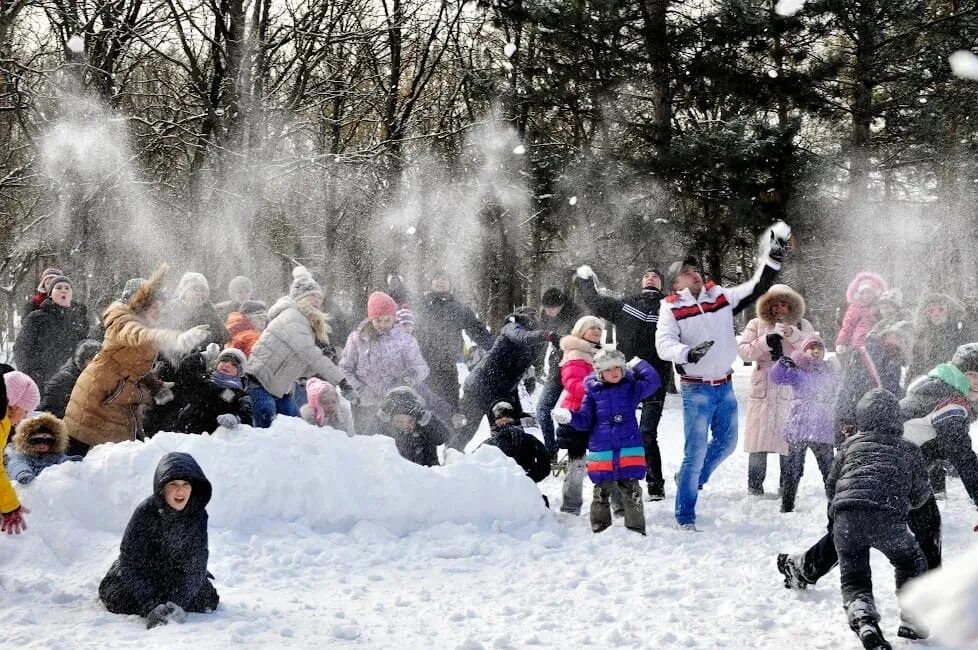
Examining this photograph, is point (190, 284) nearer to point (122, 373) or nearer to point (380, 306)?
point (122, 373)

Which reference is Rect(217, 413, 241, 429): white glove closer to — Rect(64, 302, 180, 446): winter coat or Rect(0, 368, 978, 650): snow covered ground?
Rect(0, 368, 978, 650): snow covered ground

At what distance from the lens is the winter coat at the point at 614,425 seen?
6.56 meters

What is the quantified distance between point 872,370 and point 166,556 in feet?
17.7

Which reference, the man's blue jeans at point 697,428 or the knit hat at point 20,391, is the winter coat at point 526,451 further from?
the knit hat at point 20,391

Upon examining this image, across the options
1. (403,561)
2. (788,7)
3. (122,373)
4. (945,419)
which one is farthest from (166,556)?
(788,7)

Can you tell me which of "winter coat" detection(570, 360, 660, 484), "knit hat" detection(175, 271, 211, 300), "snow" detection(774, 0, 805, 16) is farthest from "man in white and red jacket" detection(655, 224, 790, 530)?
"snow" detection(774, 0, 805, 16)

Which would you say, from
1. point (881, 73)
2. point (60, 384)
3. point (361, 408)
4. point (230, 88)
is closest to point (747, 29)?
point (881, 73)

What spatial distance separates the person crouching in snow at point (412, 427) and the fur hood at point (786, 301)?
9.04 feet

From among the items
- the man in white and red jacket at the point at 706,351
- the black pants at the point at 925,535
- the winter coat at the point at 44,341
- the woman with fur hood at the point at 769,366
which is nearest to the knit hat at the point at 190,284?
the winter coat at the point at 44,341

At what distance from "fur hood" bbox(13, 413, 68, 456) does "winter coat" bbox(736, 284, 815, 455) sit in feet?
16.0

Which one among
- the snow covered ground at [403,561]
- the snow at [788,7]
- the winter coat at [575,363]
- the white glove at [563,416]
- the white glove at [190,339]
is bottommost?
the snow covered ground at [403,561]

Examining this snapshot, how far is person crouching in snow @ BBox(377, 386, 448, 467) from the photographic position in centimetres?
737

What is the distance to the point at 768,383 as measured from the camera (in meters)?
7.61

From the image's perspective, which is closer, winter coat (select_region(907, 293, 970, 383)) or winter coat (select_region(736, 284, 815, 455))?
winter coat (select_region(736, 284, 815, 455))
